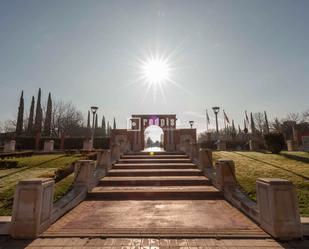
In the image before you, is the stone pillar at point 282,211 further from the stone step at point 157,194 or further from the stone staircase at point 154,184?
the stone staircase at point 154,184

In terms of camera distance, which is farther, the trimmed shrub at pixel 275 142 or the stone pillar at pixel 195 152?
the trimmed shrub at pixel 275 142

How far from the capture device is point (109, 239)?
3865 millimetres

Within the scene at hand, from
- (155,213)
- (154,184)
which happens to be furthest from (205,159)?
(155,213)

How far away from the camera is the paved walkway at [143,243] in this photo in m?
3.56

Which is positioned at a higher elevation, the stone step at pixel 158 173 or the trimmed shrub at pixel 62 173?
the trimmed shrub at pixel 62 173

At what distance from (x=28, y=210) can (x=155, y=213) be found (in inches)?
127

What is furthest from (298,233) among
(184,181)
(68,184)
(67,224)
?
(68,184)

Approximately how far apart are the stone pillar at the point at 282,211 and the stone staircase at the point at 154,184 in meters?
Result: 2.99

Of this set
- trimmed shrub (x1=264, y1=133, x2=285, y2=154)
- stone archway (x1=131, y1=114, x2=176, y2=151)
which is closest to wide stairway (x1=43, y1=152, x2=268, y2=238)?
trimmed shrub (x1=264, y1=133, x2=285, y2=154)

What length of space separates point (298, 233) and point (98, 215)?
4933 mm

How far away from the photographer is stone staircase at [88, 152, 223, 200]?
6.87 m

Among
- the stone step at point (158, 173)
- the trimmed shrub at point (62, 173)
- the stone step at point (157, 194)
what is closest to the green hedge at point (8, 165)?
the trimmed shrub at point (62, 173)

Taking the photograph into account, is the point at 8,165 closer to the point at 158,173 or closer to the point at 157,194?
the point at 158,173

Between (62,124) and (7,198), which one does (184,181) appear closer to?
(7,198)
